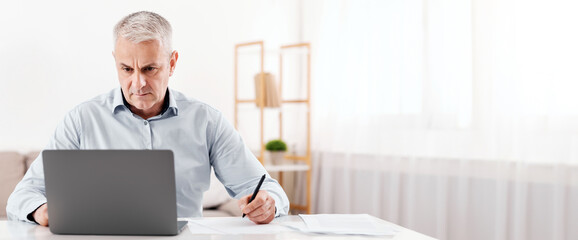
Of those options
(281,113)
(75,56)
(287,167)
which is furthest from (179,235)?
(281,113)

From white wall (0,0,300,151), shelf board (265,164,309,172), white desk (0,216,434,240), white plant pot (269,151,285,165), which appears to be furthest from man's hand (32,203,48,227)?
white plant pot (269,151,285,165)

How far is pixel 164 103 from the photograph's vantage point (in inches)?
71.1

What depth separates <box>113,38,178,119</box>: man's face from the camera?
1602 millimetres

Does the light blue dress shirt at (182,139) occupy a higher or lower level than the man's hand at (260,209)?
higher

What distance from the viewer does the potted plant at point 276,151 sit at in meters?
4.10

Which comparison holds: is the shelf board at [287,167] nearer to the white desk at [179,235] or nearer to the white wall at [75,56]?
the white wall at [75,56]

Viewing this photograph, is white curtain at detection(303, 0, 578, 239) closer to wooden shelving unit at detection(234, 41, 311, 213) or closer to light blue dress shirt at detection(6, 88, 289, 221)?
wooden shelving unit at detection(234, 41, 311, 213)

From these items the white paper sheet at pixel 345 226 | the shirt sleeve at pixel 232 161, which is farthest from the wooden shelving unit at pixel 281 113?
the white paper sheet at pixel 345 226

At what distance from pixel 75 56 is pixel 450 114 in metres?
2.27

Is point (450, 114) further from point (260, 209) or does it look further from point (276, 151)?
point (260, 209)

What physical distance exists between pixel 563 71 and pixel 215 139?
1.82m

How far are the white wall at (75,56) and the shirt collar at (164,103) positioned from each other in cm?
185

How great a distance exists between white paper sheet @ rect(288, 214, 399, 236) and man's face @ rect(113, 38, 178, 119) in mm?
568

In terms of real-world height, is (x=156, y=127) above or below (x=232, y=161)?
above
